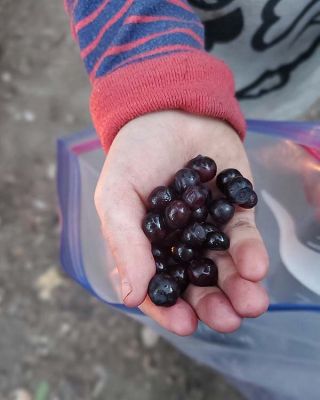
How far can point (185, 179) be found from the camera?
1.08 m

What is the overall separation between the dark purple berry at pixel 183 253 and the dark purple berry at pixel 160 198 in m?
0.08

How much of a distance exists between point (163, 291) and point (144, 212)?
0.18 metres

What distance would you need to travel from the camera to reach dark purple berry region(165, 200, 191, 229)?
1.06 meters

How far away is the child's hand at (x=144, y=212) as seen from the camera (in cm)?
93

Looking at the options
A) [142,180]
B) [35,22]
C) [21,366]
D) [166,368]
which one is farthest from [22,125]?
[142,180]

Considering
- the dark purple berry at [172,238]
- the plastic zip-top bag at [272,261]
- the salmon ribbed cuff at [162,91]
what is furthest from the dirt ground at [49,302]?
the salmon ribbed cuff at [162,91]

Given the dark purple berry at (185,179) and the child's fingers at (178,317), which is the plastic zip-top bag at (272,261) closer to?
A: the child's fingers at (178,317)

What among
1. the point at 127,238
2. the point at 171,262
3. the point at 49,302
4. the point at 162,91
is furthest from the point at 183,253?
the point at 49,302

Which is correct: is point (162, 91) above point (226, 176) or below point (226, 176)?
above

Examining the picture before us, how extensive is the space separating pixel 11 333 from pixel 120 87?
3.36 ft

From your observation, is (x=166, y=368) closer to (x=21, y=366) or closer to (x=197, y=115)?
(x=21, y=366)

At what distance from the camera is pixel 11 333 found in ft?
5.92

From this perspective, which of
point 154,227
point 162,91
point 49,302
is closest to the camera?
point 154,227

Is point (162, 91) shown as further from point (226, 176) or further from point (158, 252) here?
point (158, 252)
